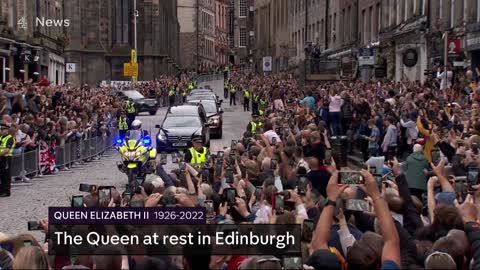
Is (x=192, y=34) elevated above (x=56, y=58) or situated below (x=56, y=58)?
Answer: above

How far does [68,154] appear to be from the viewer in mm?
29062

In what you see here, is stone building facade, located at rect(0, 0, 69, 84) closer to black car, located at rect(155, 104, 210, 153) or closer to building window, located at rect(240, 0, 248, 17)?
black car, located at rect(155, 104, 210, 153)

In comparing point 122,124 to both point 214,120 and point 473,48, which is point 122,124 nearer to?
point 214,120

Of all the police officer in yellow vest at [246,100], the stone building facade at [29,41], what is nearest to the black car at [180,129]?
the stone building facade at [29,41]

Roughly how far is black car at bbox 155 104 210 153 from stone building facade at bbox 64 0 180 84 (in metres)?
35.3

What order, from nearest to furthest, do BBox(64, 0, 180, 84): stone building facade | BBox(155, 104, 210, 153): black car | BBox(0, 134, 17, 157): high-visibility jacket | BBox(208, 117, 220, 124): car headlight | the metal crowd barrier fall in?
1. BBox(0, 134, 17, 157): high-visibility jacket
2. the metal crowd barrier
3. BBox(155, 104, 210, 153): black car
4. BBox(208, 117, 220, 124): car headlight
5. BBox(64, 0, 180, 84): stone building facade

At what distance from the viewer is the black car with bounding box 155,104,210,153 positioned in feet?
104

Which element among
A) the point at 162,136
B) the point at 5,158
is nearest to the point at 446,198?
the point at 5,158

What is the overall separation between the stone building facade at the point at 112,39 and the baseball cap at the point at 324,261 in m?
62.0

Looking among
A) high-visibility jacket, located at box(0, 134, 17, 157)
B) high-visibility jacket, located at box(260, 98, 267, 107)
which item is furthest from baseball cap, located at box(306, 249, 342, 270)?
high-visibility jacket, located at box(260, 98, 267, 107)

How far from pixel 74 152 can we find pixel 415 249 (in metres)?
23.0

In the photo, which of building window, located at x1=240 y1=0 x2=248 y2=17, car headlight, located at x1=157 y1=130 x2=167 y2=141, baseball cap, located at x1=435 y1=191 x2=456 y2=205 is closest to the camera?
baseball cap, located at x1=435 y1=191 x2=456 y2=205

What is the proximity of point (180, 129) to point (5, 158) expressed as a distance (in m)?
11.1

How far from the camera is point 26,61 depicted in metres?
43.0
